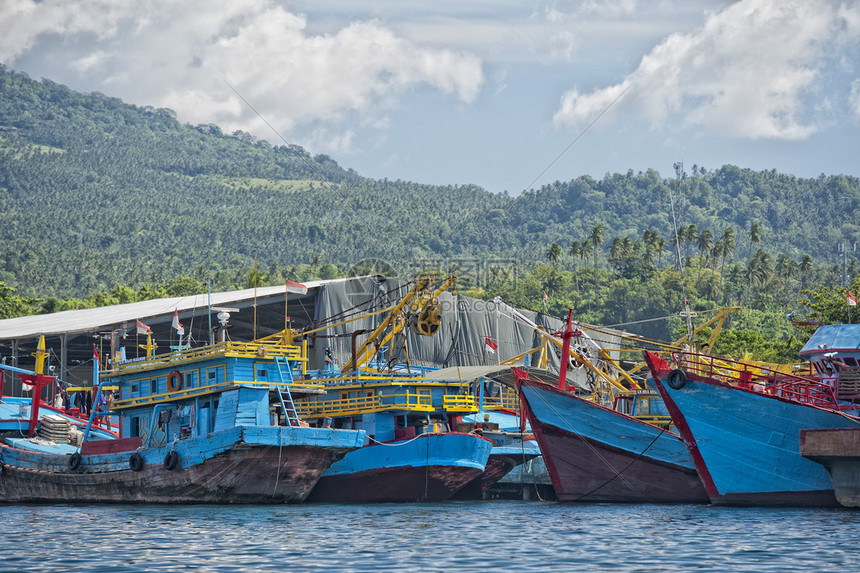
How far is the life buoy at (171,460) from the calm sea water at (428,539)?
1672 mm

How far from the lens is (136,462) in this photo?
126 ft

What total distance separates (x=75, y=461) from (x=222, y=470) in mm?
7042

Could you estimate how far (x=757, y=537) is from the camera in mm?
26359

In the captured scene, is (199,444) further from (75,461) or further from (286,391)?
(75,461)

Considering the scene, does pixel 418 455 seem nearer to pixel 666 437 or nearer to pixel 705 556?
pixel 666 437

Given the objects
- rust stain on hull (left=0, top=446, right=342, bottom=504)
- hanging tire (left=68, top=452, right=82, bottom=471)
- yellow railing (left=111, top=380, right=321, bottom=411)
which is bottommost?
rust stain on hull (left=0, top=446, right=342, bottom=504)

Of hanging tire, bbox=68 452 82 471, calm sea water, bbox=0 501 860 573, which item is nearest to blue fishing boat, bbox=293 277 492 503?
calm sea water, bbox=0 501 860 573

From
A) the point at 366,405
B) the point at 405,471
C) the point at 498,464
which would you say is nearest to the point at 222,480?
the point at 405,471

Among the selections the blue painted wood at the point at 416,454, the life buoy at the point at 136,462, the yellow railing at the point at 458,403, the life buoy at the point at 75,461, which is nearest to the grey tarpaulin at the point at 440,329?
the yellow railing at the point at 458,403

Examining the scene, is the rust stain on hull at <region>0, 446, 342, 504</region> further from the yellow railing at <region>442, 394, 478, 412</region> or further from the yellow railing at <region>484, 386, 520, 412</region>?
the yellow railing at <region>484, 386, 520, 412</region>

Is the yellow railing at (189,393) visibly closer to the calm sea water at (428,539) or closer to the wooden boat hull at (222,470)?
the wooden boat hull at (222,470)

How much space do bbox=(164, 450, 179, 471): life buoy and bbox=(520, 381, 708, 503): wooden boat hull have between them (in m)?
12.5

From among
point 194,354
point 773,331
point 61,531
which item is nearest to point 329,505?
point 194,354

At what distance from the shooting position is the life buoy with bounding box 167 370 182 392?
39844mm
